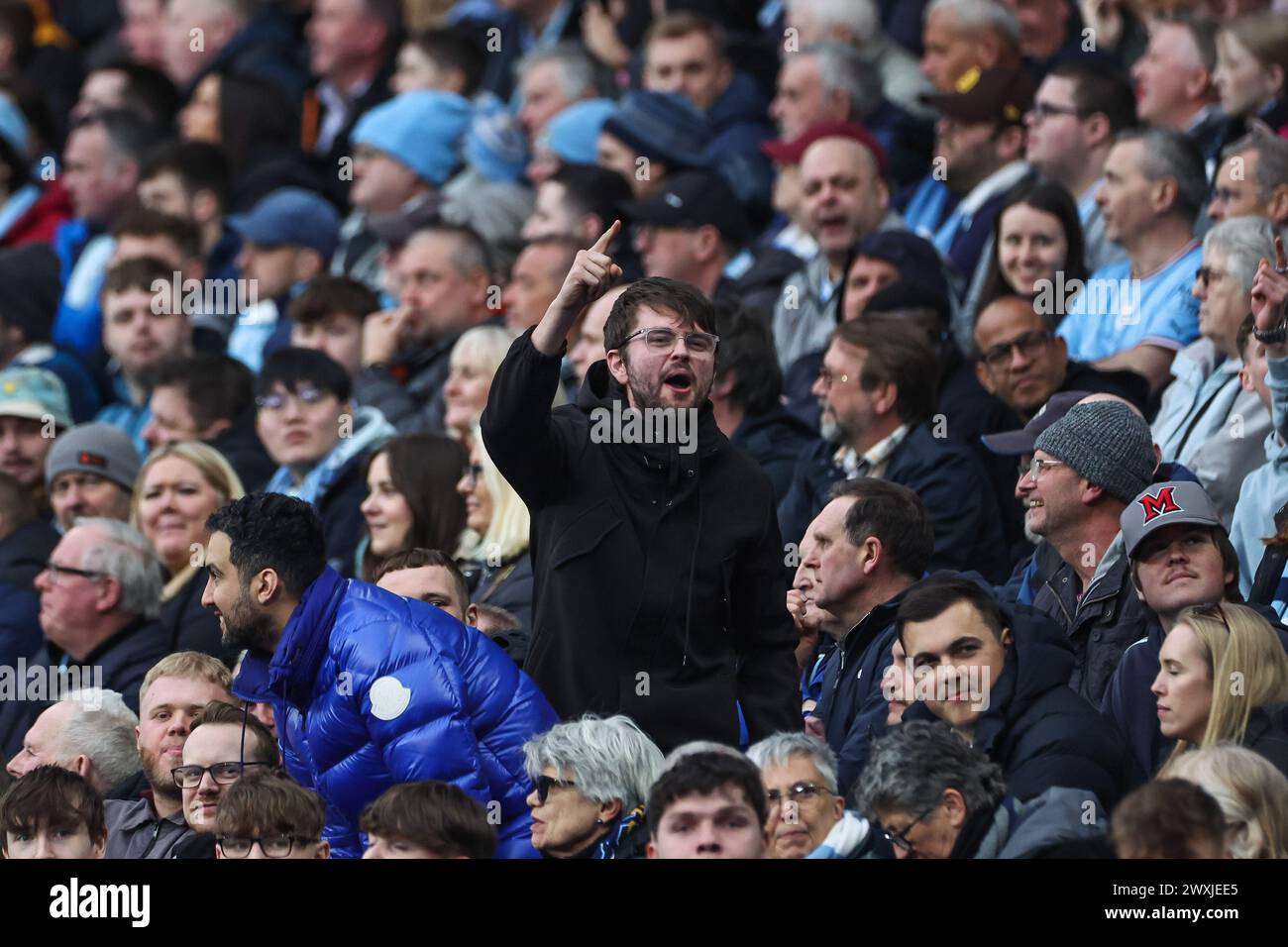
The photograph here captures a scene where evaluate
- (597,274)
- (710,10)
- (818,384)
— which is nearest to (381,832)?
(597,274)

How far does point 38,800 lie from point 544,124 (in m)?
7.39

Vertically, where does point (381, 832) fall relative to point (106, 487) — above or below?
below

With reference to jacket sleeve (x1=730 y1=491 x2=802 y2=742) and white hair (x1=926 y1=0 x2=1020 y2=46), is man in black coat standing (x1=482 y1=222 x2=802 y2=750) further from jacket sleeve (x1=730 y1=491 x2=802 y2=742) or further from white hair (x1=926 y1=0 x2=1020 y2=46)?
white hair (x1=926 y1=0 x2=1020 y2=46)

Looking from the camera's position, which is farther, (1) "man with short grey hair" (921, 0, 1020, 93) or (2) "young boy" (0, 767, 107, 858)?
(1) "man with short grey hair" (921, 0, 1020, 93)

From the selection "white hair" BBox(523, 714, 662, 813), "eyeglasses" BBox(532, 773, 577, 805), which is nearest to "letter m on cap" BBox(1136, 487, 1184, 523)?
"white hair" BBox(523, 714, 662, 813)

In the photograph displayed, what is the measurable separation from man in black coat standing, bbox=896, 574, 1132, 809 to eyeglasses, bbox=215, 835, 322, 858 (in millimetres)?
1817

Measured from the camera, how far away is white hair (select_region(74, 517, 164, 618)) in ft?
33.0

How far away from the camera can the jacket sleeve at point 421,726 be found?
7.23 meters

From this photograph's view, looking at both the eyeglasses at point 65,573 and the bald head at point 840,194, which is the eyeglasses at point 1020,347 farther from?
the eyeglasses at point 65,573

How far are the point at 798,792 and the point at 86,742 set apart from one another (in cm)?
285

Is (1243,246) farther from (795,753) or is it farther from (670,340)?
(795,753)

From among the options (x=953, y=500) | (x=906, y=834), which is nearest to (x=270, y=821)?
(x=906, y=834)
